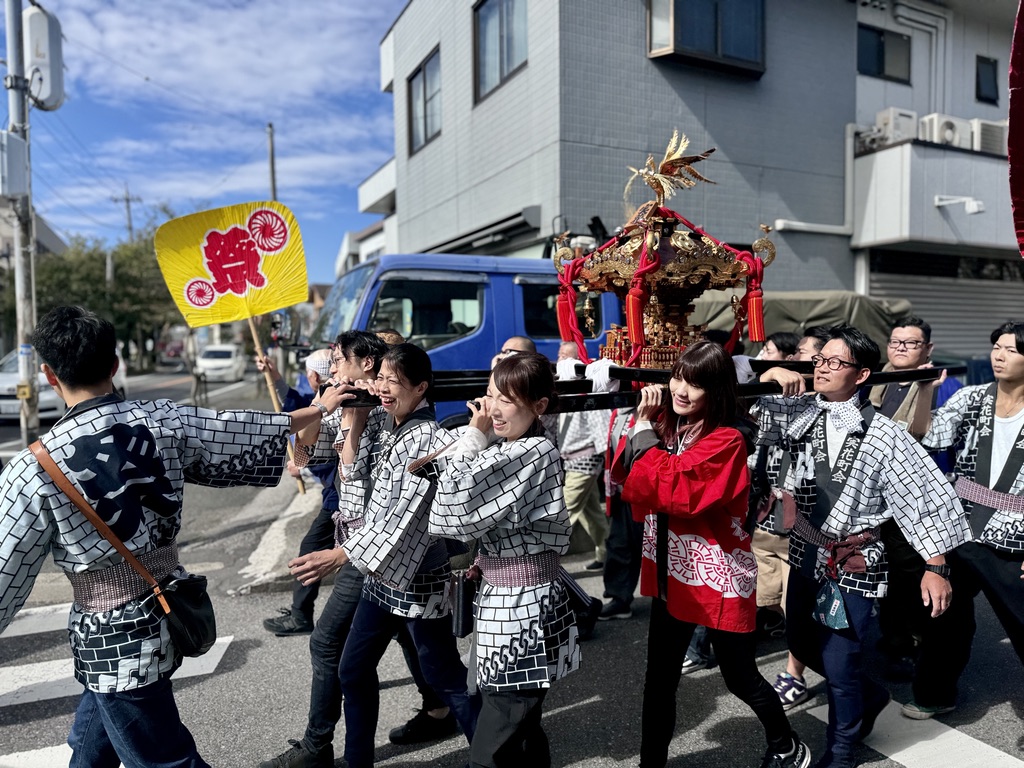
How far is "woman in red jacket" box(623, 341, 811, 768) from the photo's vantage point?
98.3 inches

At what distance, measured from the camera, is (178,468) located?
Answer: 2225 millimetres

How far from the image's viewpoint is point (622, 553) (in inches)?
176

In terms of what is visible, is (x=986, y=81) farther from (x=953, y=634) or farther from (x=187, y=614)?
(x=187, y=614)

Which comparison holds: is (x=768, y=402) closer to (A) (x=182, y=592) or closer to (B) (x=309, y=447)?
(B) (x=309, y=447)

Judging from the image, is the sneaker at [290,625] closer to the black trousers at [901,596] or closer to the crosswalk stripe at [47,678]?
the crosswalk stripe at [47,678]

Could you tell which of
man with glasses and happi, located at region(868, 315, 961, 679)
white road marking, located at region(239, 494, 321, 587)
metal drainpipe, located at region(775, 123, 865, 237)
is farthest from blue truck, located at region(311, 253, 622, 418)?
metal drainpipe, located at region(775, 123, 865, 237)

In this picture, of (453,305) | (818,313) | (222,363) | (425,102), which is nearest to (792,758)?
(453,305)

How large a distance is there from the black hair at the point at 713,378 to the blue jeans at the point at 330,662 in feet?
4.85

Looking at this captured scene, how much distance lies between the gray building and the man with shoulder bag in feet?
27.9

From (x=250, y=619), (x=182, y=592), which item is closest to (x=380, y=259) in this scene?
(x=250, y=619)

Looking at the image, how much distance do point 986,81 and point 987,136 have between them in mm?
2257

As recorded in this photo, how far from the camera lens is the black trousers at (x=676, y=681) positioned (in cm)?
264

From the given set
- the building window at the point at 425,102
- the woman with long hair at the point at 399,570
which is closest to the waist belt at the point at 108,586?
the woman with long hair at the point at 399,570

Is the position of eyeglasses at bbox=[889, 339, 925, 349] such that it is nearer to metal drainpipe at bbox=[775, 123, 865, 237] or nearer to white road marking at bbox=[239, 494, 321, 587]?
white road marking at bbox=[239, 494, 321, 587]
